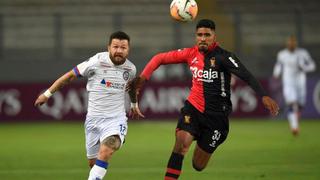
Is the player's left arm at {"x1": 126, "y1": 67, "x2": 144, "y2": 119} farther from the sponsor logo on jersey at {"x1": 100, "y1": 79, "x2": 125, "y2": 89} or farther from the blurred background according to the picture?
the blurred background

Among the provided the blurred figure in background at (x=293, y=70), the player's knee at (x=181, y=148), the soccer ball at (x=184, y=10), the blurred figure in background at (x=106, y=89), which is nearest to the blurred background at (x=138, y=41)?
the blurred figure in background at (x=293, y=70)

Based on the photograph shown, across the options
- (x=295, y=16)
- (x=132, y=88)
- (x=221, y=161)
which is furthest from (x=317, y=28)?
(x=132, y=88)

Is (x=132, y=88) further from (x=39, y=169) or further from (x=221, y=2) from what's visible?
(x=221, y=2)

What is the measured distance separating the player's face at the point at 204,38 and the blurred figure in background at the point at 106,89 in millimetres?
920

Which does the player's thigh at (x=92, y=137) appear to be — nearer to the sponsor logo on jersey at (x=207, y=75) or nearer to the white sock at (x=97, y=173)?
the white sock at (x=97, y=173)

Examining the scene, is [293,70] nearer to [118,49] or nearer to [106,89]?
[106,89]

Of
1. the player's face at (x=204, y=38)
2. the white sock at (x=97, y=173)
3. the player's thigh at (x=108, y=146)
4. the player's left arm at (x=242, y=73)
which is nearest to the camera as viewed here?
the white sock at (x=97, y=173)

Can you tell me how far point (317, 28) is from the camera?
28594mm

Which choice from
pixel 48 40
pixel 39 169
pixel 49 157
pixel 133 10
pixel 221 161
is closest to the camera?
pixel 39 169

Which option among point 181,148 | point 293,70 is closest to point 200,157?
point 181,148

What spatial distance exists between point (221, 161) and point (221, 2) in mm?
16582

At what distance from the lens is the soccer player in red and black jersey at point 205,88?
9484mm

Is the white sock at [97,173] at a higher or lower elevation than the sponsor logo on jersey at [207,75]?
lower

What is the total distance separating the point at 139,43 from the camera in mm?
28281
